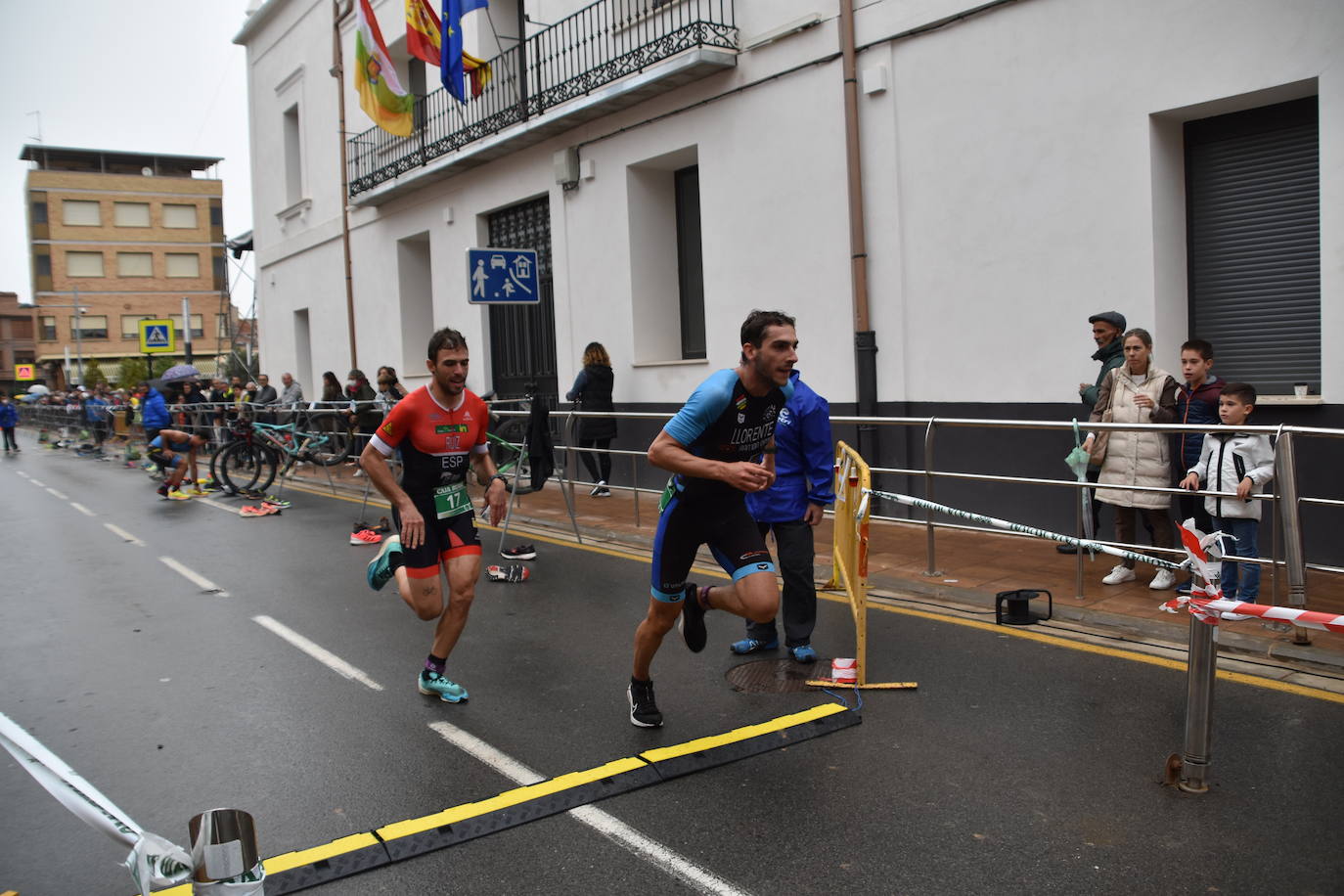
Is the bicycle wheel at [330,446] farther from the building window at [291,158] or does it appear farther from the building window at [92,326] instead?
the building window at [92,326]

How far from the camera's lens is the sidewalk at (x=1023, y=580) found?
6098 mm

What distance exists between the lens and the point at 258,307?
86.9ft

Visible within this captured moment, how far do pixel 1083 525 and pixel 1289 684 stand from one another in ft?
9.29

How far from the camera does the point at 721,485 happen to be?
195 inches

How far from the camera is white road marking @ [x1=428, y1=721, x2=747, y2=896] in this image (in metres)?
3.54

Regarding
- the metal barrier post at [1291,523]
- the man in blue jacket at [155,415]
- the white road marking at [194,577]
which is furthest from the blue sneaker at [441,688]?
the man in blue jacket at [155,415]

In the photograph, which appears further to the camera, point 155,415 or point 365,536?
point 155,415

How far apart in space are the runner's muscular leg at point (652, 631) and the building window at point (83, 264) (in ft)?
256

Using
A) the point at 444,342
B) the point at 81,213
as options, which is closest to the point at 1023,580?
the point at 444,342

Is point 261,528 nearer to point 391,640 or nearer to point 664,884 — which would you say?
point 391,640

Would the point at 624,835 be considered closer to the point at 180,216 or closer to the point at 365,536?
the point at 365,536

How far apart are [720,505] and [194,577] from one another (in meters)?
6.17

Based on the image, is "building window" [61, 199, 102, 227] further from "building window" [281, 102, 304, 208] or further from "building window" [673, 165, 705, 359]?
"building window" [673, 165, 705, 359]

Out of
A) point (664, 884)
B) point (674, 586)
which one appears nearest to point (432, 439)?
point (674, 586)
